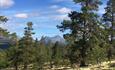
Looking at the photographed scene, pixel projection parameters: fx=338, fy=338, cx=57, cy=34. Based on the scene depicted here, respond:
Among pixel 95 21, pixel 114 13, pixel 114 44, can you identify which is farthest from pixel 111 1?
pixel 95 21

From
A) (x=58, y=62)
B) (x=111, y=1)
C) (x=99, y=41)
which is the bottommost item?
(x=58, y=62)

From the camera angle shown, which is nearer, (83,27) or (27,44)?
(83,27)

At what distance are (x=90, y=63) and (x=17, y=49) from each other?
40.6m

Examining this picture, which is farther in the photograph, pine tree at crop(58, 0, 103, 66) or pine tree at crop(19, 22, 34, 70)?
pine tree at crop(19, 22, 34, 70)

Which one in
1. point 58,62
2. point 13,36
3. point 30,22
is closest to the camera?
point 13,36

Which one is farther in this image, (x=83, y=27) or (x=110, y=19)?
(x=110, y=19)

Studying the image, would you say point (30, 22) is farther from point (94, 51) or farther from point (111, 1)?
point (94, 51)

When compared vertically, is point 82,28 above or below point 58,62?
above

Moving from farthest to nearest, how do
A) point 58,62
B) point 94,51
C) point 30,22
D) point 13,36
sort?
point 58,62, point 30,22, point 94,51, point 13,36

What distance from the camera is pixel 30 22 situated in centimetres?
9106

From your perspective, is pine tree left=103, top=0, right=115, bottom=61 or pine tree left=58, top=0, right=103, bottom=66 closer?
pine tree left=58, top=0, right=103, bottom=66

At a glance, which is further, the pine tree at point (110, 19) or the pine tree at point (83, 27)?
the pine tree at point (110, 19)

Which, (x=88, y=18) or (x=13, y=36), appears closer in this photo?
(x=13, y=36)

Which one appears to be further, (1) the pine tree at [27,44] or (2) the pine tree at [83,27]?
(1) the pine tree at [27,44]
